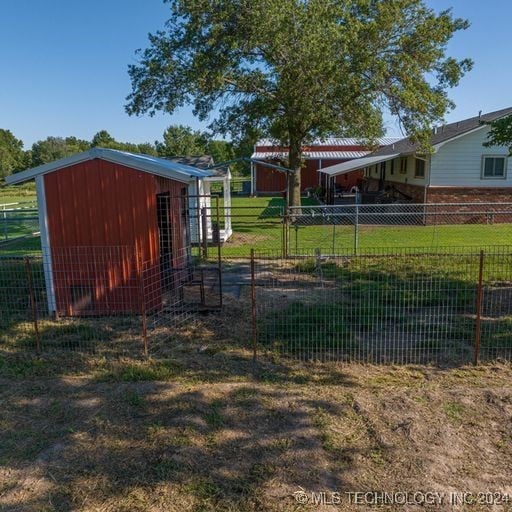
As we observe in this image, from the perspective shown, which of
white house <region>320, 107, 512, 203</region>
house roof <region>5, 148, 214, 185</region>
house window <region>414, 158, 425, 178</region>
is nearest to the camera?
house roof <region>5, 148, 214, 185</region>

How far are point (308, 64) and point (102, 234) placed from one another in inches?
461

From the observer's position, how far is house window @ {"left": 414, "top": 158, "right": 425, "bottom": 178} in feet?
71.7

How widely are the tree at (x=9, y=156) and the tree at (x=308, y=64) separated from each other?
35.1m

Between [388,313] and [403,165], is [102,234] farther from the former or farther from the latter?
[403,165]

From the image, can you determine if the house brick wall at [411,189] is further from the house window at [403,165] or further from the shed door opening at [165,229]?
the shed door opening at [165,229]

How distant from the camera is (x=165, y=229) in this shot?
9.26 m

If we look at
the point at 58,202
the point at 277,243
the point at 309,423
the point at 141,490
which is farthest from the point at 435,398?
the point at 277,243

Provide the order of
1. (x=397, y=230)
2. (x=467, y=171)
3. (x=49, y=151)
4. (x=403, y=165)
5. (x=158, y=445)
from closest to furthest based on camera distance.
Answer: (x=158, y=445), (x=397, y=230), (x=467, y=171), (x=403, y=165), (x=49, y=151)

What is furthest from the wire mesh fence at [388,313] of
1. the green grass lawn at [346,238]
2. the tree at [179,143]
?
the tree at [179,143]

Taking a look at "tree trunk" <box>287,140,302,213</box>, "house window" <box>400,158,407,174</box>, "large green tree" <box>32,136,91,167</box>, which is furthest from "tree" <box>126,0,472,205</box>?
"large green tree" <box>32,136,91,167</box>

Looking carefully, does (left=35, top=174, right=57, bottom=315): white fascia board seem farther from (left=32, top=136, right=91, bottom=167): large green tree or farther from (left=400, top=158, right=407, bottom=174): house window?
(left=32, top=136, right=91, bottom=167): large green tree

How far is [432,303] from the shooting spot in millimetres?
8031

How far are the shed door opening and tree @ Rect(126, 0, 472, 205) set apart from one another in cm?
996

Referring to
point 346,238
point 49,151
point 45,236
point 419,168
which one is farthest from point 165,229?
point 49,151
